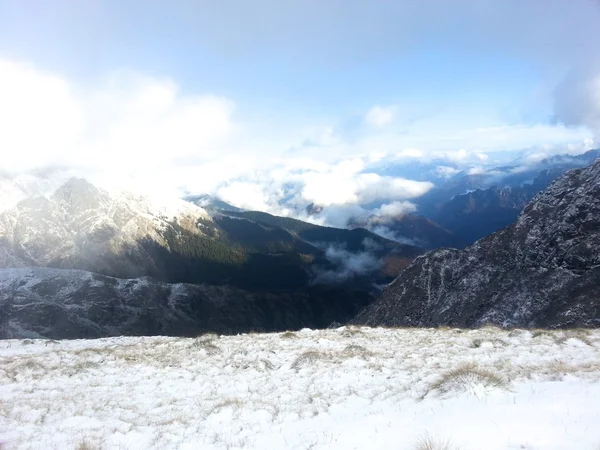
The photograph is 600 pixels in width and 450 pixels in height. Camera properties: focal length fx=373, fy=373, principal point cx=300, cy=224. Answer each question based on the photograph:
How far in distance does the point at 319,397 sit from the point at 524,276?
276ft

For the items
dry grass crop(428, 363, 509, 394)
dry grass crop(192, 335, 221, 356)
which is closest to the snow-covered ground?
dry grass crop(428, 363, 509, 394)

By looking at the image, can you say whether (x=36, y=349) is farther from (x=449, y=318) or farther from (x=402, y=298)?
(x=402, y=298)

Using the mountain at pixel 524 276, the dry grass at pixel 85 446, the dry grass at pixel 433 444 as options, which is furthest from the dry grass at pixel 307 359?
the mountain at pixel 524 276

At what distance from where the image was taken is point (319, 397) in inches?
502

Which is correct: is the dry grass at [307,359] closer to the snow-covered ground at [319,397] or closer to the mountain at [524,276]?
the snow-covered ground at [319,397]

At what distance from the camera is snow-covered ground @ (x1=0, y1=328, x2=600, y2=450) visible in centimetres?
845

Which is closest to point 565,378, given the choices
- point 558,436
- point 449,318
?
point 558,436

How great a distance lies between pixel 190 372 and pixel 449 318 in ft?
252

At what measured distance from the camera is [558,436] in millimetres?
7199

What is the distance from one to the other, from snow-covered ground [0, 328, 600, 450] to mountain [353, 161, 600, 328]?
159 ft

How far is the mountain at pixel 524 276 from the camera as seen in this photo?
217 ft

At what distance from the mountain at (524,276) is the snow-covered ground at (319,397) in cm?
4838

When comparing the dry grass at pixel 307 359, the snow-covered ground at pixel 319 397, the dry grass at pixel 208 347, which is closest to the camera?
the snow-covered ground at pixel 319 397

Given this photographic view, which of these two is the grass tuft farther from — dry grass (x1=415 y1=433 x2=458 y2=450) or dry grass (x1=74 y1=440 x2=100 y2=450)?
dry grass (x1=415 y1=433 x2=458 y2=450)
